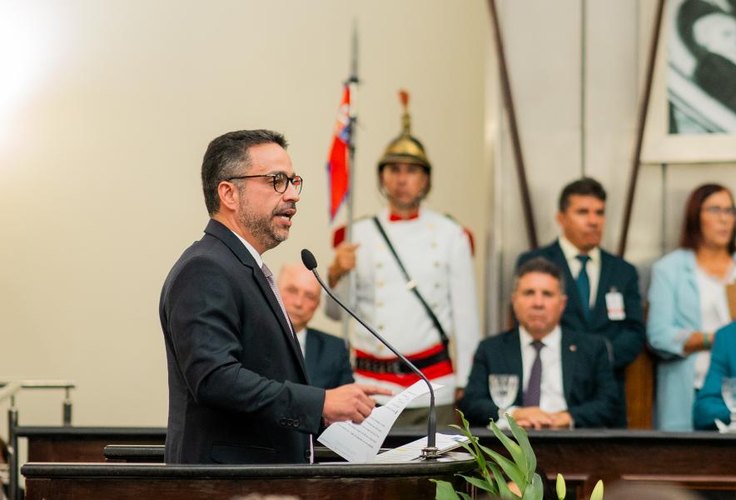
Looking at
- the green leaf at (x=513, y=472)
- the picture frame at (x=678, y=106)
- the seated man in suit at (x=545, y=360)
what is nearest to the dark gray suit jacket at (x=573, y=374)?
the seated man in suit at (x=545, y=360)

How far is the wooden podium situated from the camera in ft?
8.74

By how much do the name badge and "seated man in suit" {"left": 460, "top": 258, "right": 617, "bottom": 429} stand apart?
18.5 inches

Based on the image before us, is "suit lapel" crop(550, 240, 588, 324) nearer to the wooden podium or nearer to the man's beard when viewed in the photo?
the man's beard

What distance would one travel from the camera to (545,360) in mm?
4883

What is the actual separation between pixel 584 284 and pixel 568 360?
68 cm

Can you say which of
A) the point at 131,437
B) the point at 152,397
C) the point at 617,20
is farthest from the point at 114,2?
the point at 131,437

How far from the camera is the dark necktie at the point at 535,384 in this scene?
15.8ft

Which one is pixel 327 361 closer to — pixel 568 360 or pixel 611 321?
pixel 568 360

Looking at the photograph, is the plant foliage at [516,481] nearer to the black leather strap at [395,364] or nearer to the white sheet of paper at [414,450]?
the white sheet of paper at [414,450]

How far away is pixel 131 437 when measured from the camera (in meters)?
4.37

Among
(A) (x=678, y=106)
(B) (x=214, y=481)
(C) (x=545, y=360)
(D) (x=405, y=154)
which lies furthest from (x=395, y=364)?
(B) (x=214, y=481)

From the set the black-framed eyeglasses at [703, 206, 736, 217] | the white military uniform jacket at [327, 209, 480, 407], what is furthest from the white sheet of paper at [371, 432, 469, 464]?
the black-framed eyeglasses at [703, 206, 736, 217]

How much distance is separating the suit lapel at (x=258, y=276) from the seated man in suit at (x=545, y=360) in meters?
1.92

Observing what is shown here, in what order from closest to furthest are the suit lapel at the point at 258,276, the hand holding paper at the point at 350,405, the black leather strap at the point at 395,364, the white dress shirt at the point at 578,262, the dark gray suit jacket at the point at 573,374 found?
the hand holding paper at the point at 350,405, the suit lapel at the point at 258,276, the dark gray suit jacket at the point at 573,374, the black leather strap at the point at 395,364, the white dress shirt at the point at 578,262
